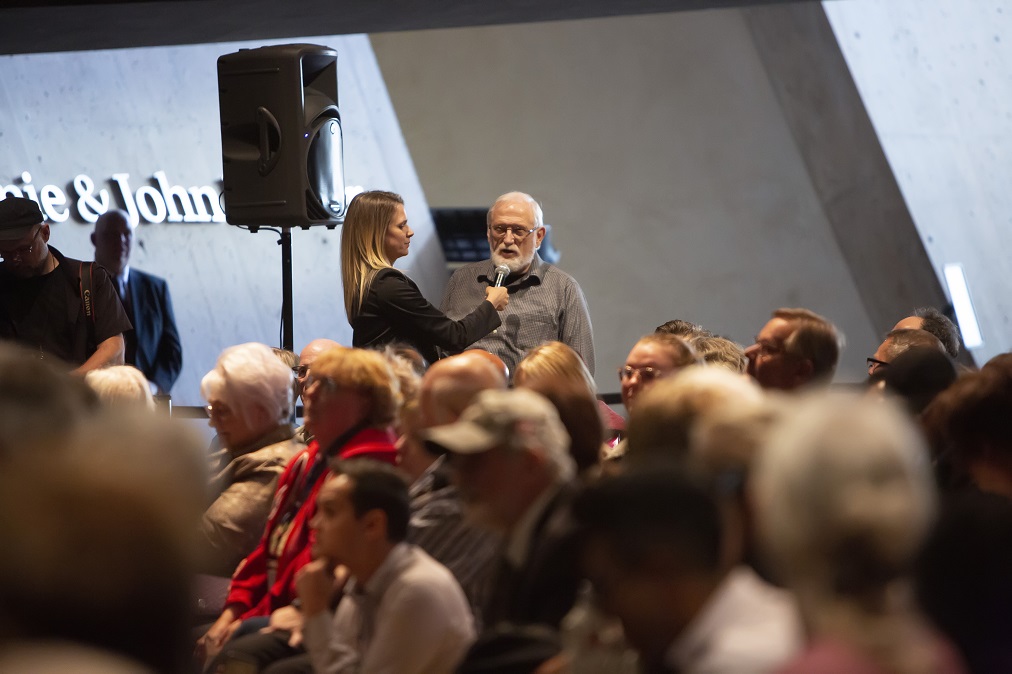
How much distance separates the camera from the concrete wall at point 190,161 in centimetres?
794

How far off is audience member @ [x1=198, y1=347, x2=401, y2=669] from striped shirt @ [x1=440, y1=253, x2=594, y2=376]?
146cm

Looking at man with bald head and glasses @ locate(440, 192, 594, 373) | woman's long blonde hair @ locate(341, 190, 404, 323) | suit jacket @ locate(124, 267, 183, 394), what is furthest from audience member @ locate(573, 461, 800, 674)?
suit jacket @ locate(124, 267, 183, 394)

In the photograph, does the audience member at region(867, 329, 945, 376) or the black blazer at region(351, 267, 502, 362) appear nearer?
the audience member at region(867, 329, 945, 376)

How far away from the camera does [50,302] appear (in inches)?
190

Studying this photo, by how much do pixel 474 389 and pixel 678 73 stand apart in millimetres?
5914

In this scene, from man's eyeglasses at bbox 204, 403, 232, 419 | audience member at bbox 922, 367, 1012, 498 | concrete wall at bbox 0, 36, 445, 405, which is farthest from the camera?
concrete wall at bbox 0, 36, 445, 405

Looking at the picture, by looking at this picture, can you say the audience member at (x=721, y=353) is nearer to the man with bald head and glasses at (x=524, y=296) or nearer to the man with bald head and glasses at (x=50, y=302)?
the man with bald head and glasses at (x=524, y=296)

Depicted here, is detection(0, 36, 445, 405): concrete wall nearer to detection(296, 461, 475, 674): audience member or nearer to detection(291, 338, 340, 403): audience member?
detection(291, 338, 340, 403): audience member

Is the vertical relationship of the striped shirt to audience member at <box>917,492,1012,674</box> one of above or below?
above

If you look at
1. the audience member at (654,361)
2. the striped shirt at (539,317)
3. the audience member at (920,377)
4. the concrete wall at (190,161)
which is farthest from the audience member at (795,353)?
the concrete wall at (190,161)

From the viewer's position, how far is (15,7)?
5160mm

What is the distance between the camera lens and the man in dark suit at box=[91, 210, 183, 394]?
243 inches

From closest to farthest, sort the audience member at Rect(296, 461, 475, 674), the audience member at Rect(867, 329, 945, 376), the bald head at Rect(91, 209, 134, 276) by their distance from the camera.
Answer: the audience member at Rect(296, 461, 475, 674), the audience member at Rect(867, 329, 945, 376), the bald head at Rect(91, 209, 134, 276)

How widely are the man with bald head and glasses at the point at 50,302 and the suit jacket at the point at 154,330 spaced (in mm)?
1328
